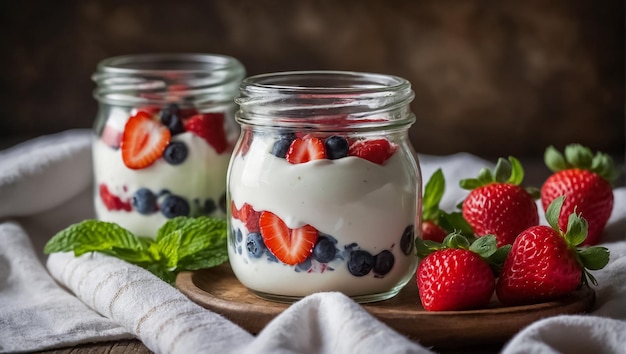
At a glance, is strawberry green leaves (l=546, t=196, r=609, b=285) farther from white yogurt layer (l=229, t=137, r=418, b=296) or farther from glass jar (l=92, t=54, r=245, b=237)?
glass jar (l=92, t=54, r=245, b=237)

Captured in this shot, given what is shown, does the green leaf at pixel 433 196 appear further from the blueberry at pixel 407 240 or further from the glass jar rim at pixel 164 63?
the glass jar rim at pixel 164 63

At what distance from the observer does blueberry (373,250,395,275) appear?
1306 millimetres

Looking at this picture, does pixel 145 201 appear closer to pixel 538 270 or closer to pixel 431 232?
pixel 431 232

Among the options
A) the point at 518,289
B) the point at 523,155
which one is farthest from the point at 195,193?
the point at 523,155

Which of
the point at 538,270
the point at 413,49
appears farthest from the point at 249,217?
the point at 413,49

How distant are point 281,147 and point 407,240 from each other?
219 mm

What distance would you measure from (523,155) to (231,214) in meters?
1.63

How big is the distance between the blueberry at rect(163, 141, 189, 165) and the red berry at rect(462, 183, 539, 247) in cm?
48

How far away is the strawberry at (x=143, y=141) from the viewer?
1.61 metres

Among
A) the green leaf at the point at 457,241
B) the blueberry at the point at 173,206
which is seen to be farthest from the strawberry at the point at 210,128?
the green leaf at the point at 457,241

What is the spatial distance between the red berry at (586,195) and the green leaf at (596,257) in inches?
11.9

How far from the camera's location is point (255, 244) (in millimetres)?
1318

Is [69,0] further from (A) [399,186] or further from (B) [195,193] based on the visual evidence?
(A) [399,186]

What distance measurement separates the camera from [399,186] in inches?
51.9
